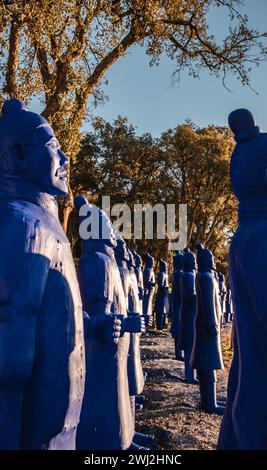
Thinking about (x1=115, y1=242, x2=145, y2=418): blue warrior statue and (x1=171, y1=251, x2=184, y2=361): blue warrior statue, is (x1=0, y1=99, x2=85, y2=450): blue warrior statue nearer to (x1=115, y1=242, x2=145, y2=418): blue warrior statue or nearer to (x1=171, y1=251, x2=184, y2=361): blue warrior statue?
(x1=115, y1=242, x2=145, y2=418): blue warrior statue

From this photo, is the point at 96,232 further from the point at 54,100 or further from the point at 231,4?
the point at 231,4

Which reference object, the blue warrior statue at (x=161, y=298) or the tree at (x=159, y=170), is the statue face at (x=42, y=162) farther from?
the tree at (x=159, y=170)

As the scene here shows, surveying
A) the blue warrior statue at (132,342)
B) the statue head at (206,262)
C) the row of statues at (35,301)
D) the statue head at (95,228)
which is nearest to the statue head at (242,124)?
the row of statues at (35,301)

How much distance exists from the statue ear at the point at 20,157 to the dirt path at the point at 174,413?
A: 388 centimetres

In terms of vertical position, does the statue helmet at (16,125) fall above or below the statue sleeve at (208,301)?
above

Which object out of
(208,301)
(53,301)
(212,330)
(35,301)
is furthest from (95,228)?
(212,330)

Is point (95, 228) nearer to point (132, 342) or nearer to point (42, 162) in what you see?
point (132, 342)

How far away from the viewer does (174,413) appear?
670 cm

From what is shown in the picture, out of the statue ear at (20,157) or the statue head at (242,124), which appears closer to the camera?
the statue ear at (20,157)

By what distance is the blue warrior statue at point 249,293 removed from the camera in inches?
97.1

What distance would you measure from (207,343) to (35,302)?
4.95 m

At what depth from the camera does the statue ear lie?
2.38m

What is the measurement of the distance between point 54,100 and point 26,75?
93 cm

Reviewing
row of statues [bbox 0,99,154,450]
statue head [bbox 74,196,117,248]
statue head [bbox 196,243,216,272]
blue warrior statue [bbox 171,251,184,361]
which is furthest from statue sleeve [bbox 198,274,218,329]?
row of statues [bbox 0,99,154,450]
